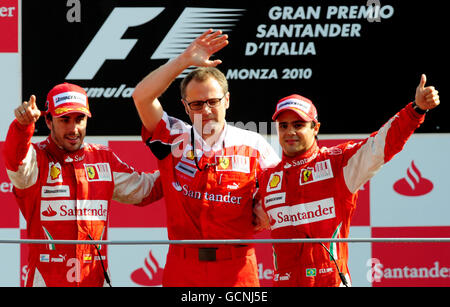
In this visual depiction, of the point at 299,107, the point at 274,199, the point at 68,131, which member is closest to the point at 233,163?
the point at 274,199

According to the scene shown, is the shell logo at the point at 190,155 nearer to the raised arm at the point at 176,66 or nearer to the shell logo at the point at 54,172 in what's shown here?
the raised arm at the point at 176,66

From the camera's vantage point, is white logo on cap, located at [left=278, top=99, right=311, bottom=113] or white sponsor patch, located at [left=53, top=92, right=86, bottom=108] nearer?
white logo on cap, located at [left=278, top=99, right=311, bottom=113]

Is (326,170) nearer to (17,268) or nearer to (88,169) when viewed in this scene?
(88,169)

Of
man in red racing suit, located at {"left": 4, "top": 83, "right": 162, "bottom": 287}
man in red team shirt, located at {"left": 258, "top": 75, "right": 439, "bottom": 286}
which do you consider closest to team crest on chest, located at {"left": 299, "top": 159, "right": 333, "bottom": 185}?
man in red team shirt, located at {"left": 258, "top": 75, "right": 439, "bottom": 286}

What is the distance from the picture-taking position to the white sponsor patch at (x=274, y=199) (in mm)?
2807

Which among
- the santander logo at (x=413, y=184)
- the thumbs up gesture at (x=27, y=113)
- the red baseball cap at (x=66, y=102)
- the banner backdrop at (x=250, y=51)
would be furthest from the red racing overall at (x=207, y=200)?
the santander logo at (x=413, y=184)

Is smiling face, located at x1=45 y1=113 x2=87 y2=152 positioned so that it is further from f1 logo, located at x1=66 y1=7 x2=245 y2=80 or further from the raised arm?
f1 logo, located at x1=66 y1=7 x2=245 y2=80

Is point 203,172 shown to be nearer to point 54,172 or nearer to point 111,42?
point 54,172

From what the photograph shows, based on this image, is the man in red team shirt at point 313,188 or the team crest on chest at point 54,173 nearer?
the man in red team shirt at point 313,188

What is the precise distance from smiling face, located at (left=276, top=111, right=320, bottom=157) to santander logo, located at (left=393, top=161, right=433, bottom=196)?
105 centimetres

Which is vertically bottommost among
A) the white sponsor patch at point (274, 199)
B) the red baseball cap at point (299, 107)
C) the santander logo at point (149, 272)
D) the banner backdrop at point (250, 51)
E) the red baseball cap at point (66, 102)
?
the santander logo at point (149, 272)

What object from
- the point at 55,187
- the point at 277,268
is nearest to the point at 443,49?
the point at 277,268

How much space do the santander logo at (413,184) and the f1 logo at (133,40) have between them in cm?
128

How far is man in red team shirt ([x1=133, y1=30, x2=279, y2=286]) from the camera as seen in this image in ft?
9.33
